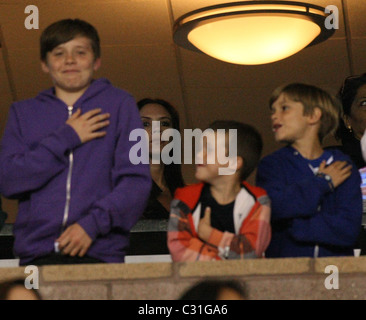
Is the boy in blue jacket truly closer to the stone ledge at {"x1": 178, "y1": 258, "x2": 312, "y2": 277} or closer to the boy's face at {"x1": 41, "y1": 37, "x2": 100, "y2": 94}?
the stone ledge at {"x1": 178, "y1": 258, "x2": 312, "y2": 277}

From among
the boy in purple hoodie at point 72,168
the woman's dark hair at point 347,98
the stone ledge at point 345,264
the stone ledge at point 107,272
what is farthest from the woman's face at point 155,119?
the stone ledge at point 345,264

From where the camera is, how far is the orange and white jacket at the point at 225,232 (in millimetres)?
3389

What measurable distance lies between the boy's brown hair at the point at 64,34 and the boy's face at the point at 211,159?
1.97 feet

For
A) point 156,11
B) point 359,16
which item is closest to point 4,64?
point 156,11

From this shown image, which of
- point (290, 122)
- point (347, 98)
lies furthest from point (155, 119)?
point (290, 122)

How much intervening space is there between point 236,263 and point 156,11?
6.84 metres

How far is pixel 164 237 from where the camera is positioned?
4.62 meters

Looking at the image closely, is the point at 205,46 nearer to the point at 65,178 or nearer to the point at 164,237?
the point at 164,237

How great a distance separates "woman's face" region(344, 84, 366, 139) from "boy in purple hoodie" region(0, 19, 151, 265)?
173cm

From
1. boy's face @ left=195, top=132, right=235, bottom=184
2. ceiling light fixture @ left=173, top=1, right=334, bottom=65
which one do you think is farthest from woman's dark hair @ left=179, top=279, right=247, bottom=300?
ceiling light fixture @ left=173, top=1, right=334, bottom=65

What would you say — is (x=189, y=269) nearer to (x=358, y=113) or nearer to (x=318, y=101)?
(x=318, y=101)

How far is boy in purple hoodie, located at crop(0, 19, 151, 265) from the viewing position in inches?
131

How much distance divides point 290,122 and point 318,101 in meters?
0.16

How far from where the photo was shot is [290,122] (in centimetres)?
372
